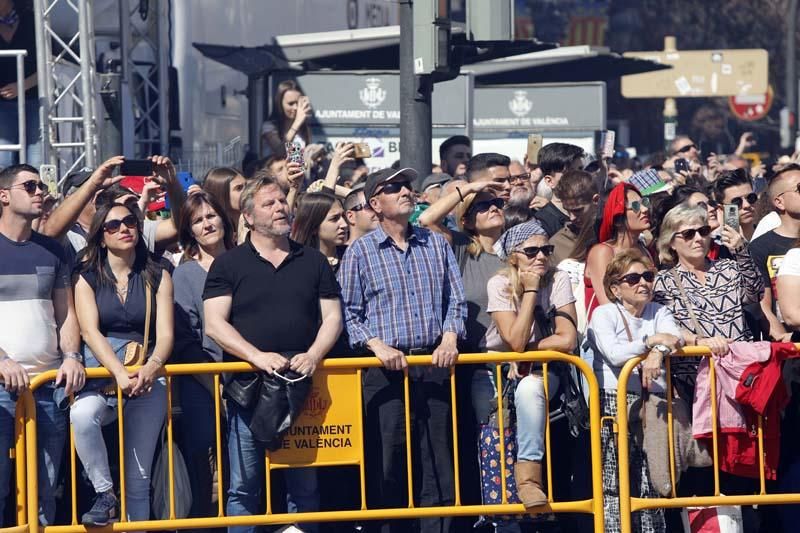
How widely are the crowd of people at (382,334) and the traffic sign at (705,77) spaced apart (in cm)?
1609

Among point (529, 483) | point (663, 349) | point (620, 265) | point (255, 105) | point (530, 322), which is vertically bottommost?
point (529, 483)

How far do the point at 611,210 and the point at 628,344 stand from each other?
1100mm

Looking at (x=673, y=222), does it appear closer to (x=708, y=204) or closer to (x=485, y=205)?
(x=485, y=205)

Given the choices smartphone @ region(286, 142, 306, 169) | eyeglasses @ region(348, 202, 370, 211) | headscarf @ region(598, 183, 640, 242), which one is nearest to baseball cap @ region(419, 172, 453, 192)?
smartphone @ region(286, 142, 306, 169)

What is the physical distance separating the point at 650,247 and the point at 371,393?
220 cm

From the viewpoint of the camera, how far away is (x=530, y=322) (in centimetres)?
743

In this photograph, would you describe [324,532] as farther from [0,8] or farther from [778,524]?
[0,8]

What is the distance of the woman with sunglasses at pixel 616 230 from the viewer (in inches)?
322

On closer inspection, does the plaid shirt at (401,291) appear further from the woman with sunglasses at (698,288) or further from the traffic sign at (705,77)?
the traffic sign at (705,77)

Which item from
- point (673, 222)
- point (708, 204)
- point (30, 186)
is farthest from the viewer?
point (708, 204)

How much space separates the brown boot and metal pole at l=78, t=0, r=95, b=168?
19.1 ft

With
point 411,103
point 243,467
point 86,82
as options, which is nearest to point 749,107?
point 86,82

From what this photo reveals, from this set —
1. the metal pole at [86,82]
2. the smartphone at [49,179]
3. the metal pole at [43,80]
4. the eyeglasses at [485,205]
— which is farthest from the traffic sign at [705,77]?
the eyeglasses at [485,205]

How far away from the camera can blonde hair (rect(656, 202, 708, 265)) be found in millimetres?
7816
